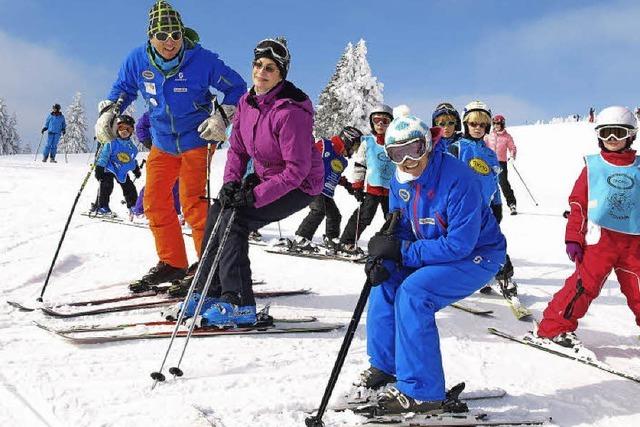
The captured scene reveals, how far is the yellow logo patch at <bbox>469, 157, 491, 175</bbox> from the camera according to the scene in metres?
6.11

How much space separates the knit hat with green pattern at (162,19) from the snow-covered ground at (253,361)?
2.61 meters

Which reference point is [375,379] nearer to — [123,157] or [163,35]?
[163,35]

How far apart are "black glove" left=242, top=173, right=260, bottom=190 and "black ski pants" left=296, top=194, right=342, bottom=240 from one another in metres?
4.82

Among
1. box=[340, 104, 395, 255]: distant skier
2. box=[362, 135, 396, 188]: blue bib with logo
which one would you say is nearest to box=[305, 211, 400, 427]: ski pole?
box=[340, 104, 395, 255]: distant skier

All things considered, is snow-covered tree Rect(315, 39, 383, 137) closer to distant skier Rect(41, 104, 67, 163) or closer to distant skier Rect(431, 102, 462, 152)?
distant skier Rect(41, 104, 67, 163)

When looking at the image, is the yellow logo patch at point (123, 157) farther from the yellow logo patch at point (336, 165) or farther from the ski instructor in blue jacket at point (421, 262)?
the ski instructor in blue jacket at point (421, 262)

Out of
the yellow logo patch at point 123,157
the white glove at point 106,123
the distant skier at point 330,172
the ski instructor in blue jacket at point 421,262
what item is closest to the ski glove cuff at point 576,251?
the ski instructor in blue jacket at point 421,262

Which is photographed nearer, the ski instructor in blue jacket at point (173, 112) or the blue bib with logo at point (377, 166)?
the ski instructor in blue jacket at point (173, 112)

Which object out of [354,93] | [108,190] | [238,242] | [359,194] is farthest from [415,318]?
[354,93]

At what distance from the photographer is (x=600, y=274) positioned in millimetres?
4598

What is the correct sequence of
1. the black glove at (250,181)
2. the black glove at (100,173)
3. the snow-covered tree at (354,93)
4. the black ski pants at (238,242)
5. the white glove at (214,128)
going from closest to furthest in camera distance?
the black glove at (250,181) < the black ski pants at (238,242) < the white glove at (214,128) < the black glove at (100,173) < the snow-covered tree at (354,93)

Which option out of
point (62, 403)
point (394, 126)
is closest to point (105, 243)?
point (62, 403)

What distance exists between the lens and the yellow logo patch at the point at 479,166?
6113 mm

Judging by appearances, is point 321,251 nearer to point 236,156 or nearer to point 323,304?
point 323,304
